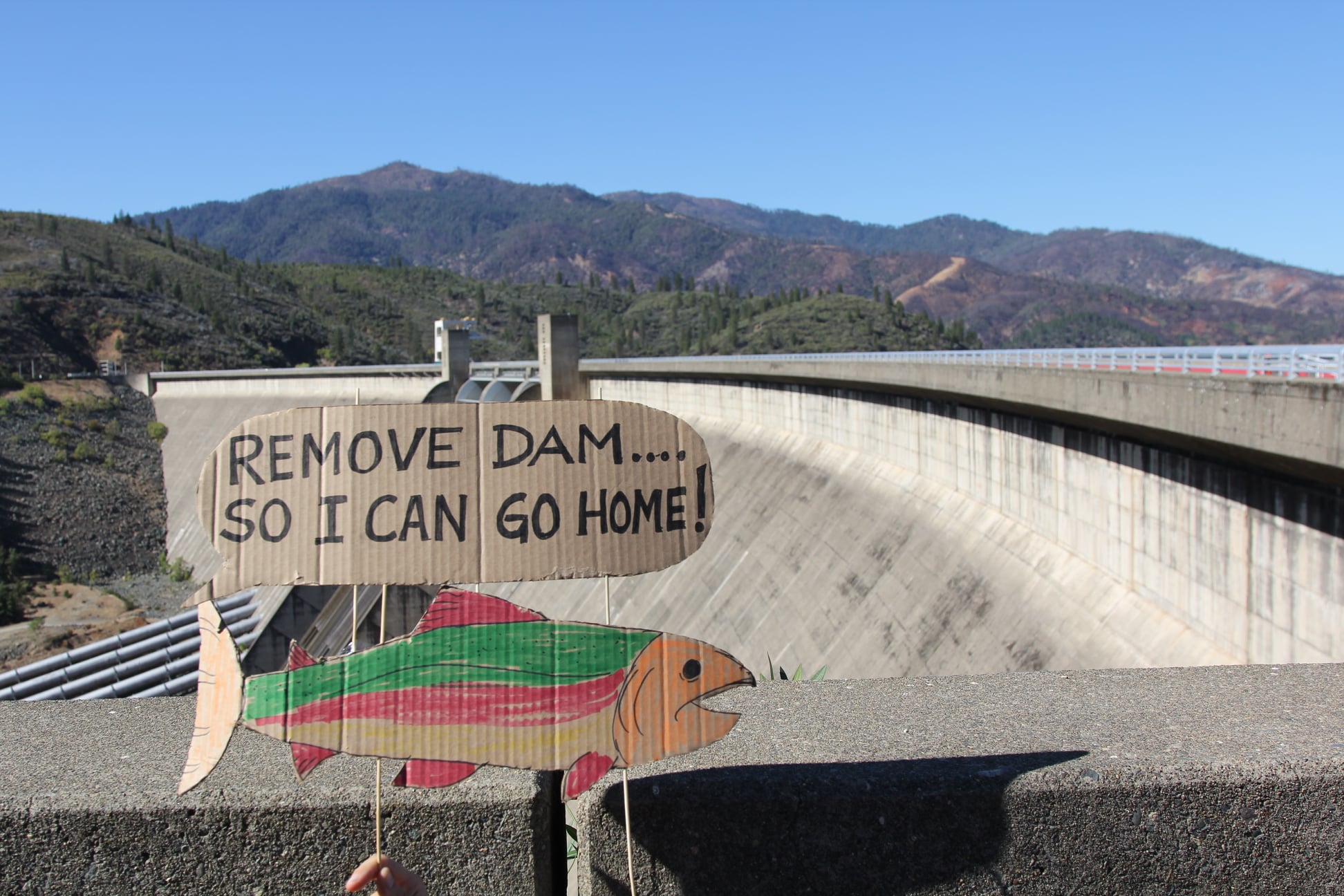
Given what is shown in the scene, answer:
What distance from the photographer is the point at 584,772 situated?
2633 mm

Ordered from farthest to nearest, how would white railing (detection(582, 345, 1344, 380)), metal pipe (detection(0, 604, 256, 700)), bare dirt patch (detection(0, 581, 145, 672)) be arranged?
bare dirt patch (detection(0, 581, 145, 672))
metal pipe (detection(0, 604, 256, 700))
white railing (detection(582, 345, 1344, 380))

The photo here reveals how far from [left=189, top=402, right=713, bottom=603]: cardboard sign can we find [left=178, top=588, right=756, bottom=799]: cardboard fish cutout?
0.17 metres

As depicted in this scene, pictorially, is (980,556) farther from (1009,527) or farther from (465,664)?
(465,664)

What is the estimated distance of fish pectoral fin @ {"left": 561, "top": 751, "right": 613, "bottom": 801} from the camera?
261 cm

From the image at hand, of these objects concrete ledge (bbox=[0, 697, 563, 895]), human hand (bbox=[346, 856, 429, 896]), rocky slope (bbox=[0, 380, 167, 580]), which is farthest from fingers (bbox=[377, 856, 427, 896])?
rocky slope (bbox=[0, 380, 167, 580])

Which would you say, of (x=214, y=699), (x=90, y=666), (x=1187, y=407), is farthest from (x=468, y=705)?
(x=90, y=666)

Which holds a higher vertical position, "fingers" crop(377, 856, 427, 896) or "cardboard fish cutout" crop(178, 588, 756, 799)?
"cardboard fish cutout" crop(178, 588, 756, 799)

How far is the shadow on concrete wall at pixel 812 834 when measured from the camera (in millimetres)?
2814

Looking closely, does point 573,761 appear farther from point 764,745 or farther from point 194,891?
point 194,891

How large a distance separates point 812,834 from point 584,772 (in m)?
0.66

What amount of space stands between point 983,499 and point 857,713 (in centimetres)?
1261

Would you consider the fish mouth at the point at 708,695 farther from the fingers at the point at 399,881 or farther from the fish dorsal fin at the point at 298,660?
the fish dorsal fin at the point at 298,660

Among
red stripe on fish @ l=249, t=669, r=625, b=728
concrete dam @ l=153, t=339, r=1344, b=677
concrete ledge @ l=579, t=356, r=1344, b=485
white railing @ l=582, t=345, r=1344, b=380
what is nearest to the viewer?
red stripe on fish @ l=249, t=669, r=625, b=728

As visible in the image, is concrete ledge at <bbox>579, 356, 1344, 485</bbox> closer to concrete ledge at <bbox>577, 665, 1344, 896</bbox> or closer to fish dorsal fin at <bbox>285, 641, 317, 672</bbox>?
concrete ledge at <bbox>577, 665, 1344, 896</bbox>
